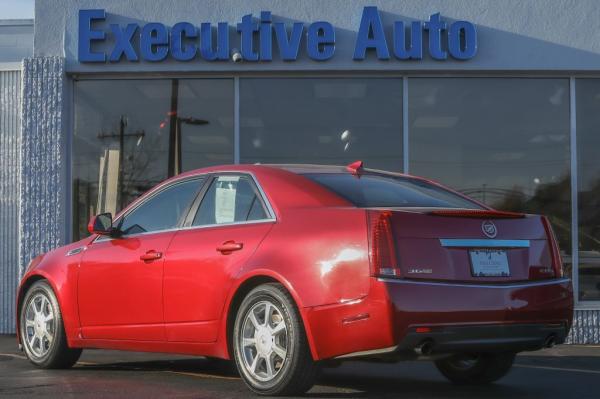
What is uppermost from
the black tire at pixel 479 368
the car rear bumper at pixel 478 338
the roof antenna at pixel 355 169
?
the roof antenna at pixel 355 169

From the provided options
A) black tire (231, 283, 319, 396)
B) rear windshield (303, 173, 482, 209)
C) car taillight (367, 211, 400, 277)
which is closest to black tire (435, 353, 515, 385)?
rear windshield (303, 173, 482, 209)

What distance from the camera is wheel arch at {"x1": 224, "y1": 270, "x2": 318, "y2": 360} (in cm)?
603

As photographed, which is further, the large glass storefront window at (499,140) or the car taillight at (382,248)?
the large glass storefront window at (499,140)

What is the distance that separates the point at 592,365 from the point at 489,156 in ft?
11.8

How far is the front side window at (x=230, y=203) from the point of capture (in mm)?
6785

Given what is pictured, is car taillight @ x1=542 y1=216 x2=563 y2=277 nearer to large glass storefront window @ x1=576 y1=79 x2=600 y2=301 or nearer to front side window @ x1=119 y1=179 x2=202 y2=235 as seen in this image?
front side window @ x1=119 y1=179 x2=202 y2=235

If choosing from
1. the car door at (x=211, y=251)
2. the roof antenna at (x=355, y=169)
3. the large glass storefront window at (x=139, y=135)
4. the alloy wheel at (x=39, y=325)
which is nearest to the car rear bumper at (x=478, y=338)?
the car door at (x=211, y=251)

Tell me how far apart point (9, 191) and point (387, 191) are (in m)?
7.02

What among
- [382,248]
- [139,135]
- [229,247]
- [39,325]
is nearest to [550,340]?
[382,248]

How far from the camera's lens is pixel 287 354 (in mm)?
6125

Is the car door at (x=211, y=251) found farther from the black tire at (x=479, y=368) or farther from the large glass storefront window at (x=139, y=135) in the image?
the large glass storefront window at (x=139, y=135)

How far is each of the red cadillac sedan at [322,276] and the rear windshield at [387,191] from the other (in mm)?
17

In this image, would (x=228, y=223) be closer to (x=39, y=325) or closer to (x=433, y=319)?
(x=433, y=319)

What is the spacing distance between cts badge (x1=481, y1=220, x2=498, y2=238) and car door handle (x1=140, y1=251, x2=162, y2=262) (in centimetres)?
225
